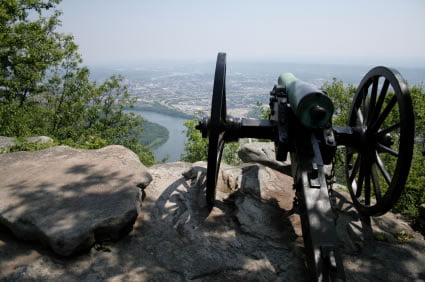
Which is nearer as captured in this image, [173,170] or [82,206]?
[82,206]

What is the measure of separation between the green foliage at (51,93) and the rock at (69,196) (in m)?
2.17

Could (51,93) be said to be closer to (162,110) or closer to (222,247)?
(222,247)

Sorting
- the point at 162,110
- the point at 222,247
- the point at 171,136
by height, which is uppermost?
the point at 222,247

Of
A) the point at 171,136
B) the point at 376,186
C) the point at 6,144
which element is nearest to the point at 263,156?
the point at 376,186

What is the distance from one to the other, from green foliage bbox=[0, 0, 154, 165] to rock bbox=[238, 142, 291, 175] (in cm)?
321

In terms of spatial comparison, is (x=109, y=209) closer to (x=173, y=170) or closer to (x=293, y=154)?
(x=173, y=170)

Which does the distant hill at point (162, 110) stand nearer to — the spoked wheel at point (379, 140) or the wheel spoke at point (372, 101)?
the spoked wheel at point (379, 140)

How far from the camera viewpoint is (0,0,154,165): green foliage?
1027 cm

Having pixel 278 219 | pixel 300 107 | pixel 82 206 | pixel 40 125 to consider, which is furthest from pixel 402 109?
pixel 40 125

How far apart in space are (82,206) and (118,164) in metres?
1.14

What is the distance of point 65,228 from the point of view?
9.15 feet

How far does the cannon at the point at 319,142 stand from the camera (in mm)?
2592

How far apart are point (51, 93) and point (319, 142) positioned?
17.2m

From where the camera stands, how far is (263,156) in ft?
20.7
